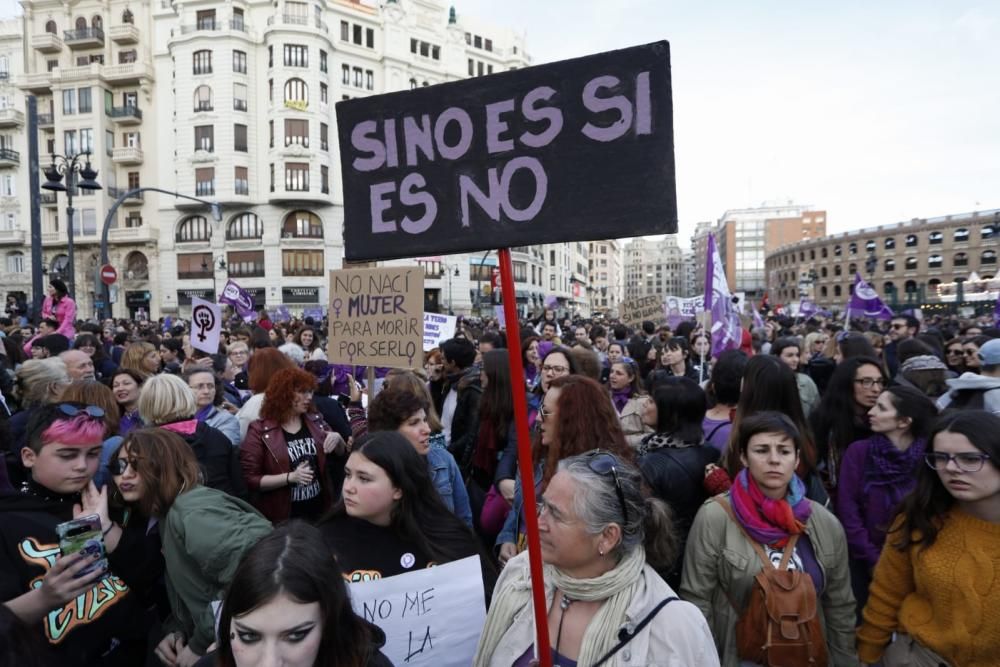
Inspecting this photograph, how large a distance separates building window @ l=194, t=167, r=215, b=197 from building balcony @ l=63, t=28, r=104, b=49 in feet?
41.3

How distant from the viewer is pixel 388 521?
2621 mm

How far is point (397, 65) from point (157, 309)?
25.1 meters

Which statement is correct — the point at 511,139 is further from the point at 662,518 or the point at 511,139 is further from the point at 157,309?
the point at 157,309

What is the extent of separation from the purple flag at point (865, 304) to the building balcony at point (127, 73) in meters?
46.4

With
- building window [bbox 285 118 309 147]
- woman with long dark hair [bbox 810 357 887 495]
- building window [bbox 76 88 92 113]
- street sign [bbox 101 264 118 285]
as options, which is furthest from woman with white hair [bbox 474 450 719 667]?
building window [bbox 76 88 92 113]

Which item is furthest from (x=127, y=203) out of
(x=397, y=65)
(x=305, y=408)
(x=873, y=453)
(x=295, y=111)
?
(x=873, y=453)

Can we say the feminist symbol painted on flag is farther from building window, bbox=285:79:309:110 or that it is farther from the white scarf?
building window, bbox=285:79:309:110

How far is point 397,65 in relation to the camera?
4528 centimetres

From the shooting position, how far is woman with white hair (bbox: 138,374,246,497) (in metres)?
3.69

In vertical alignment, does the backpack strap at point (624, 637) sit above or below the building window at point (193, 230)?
below

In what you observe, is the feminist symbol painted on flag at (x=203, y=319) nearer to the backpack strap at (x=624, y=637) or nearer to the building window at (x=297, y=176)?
the backpack strap at (x=624, y=637)

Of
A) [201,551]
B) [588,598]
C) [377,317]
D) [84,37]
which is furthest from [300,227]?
[588,598]

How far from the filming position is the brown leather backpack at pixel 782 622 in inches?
98.1

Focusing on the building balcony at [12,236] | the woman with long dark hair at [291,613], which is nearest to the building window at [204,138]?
the building balcony at [12,236]
